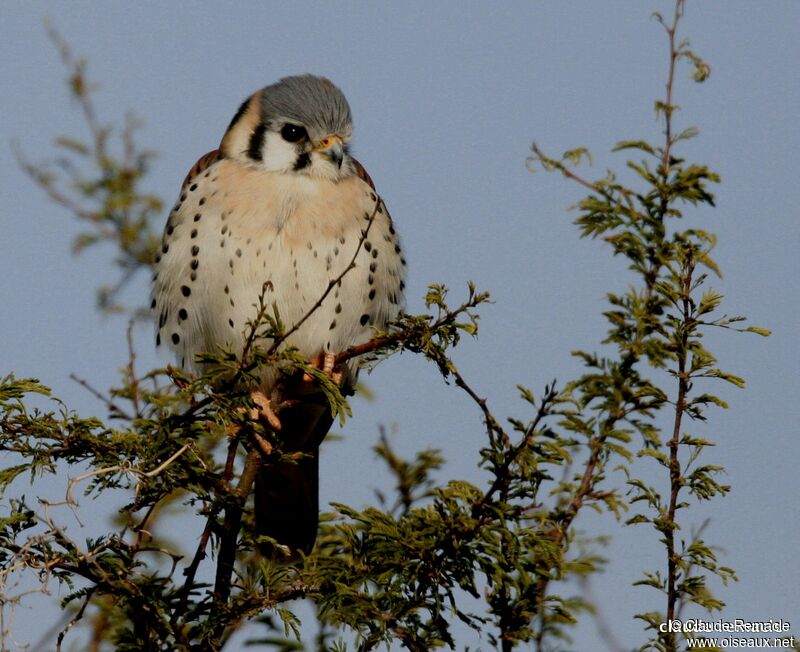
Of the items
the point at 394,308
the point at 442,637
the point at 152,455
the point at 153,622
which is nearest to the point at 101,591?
the point at 153,622

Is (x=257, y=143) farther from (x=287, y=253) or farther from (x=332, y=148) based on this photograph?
(x=287, y=253)

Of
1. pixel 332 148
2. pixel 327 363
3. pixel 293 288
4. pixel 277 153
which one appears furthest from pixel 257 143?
pixel 327 363

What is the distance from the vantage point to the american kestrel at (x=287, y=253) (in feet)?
14.2

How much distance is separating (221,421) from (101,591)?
542 millimetres

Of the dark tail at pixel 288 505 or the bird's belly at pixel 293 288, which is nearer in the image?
the bird's belly at pixel 293 288

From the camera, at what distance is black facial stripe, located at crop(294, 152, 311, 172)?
15.0ft

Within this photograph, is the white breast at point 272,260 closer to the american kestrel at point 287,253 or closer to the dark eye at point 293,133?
the american kestrel at point 287,253

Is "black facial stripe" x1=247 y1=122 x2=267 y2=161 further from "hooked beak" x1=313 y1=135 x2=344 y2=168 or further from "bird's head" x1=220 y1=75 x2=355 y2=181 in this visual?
"hooked beak" x1=313 y1=135 x2=344 y2=168

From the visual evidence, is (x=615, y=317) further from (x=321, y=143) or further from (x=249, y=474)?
(x=321, y=143)

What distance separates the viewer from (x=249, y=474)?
3.48 metres

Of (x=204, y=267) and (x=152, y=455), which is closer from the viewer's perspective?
(x=152, y=455)

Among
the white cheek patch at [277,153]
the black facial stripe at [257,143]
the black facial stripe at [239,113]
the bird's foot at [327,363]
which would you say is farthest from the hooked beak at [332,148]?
the bird's foot at [327,363]

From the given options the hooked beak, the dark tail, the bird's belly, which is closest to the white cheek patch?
the hooked beak

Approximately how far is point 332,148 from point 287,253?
0.50 meters
